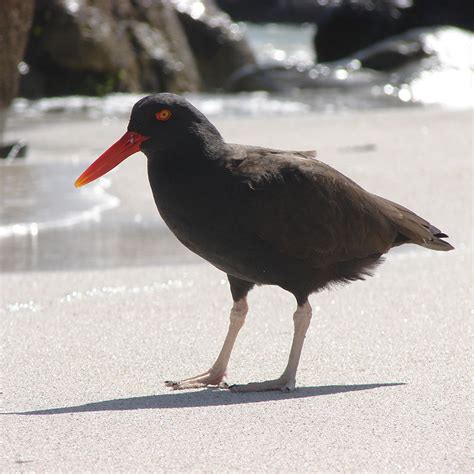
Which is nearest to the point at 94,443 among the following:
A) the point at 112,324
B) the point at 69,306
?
the point at 112,324

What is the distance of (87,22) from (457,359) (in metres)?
12.8

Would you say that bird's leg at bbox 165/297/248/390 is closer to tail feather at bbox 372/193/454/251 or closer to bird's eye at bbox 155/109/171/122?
tail feather at bbox 372/193/454/251

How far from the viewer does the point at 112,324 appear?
479cm

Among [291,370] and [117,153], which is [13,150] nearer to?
[117,153]

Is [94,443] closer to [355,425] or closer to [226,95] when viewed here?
[355,425]

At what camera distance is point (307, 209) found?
3938 millimetres

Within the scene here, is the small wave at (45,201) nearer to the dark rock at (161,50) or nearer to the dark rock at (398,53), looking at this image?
the dark rock at (161,50)

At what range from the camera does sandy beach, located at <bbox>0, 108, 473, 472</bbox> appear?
10.4 ft

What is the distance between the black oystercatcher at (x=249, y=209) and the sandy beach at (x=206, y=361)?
0.31 m

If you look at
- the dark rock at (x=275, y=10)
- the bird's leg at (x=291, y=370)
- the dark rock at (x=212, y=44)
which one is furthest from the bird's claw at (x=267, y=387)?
the dark rock at (x=275, y=10)

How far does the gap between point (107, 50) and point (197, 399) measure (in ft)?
42.9

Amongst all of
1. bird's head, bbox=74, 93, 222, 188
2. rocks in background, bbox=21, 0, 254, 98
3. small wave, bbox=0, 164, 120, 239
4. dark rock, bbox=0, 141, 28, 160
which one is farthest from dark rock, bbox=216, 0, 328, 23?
bird's head, bbox=74, 93, 222, 188

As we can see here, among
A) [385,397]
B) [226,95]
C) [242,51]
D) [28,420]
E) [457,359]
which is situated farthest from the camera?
[242,51]

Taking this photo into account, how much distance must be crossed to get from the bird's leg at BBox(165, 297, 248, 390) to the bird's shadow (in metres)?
0.04
